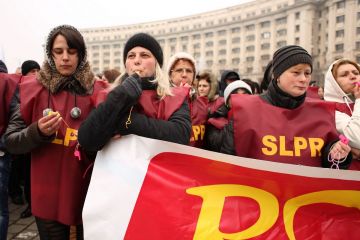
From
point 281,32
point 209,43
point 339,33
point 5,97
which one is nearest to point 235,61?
point 209,43

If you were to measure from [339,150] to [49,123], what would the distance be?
182cm

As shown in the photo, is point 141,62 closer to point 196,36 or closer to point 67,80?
point 67,80

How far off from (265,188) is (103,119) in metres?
1.04

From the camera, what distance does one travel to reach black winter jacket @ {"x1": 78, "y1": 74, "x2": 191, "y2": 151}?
1990mm

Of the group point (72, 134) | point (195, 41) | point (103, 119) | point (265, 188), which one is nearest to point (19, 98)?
→ point (72, 134)

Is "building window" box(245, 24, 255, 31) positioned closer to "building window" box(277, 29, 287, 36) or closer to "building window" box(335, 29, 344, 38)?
"building window" box(277, 29, 287, 36)

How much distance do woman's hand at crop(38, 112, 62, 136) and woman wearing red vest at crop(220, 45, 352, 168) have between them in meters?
1.13

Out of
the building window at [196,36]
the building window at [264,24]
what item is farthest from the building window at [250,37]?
the building window at [196,36]

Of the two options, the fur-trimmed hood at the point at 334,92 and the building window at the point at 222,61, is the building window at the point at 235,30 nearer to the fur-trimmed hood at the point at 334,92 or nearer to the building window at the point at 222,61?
the building window at the point at 222,61

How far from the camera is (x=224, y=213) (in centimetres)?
208

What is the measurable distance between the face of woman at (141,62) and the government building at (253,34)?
47.3 m

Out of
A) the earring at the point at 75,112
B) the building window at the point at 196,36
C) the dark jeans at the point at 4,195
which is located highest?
the building window at the point at 196,36

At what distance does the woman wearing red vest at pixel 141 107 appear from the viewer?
2.00m

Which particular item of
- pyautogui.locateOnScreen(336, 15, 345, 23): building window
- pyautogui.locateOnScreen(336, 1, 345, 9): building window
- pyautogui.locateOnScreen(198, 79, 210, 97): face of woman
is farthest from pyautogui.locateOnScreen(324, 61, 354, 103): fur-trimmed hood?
pyautogui.locateOnScreen(336, 1, 345, 9): building window
